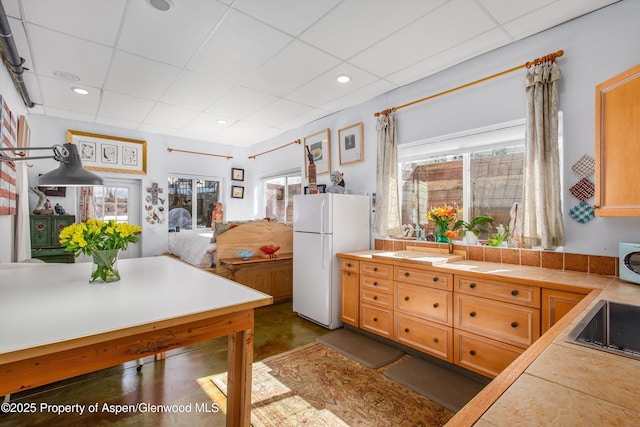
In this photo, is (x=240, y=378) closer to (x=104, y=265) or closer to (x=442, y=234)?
(x=104, y=265)

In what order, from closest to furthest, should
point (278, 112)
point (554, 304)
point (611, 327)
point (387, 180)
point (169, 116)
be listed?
point (611, 327), point (554, 304), point (387, 180), point (278, 112), point (169, 116)

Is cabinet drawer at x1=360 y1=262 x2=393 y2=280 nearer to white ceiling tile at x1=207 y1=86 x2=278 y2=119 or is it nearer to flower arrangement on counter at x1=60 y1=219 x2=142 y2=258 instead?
flower arrangement on counter at x1=60 y1=219 x2=142 y2=258

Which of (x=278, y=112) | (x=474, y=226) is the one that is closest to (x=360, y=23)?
(x=474, y=226)

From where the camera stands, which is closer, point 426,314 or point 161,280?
point 161,280

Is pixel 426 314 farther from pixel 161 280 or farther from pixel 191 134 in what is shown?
pixel 191 134

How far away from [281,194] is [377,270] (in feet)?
10.3

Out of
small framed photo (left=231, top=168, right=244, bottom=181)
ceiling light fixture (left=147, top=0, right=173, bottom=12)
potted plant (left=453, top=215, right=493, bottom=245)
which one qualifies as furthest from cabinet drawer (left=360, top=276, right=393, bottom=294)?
small framed photo (left=231, top=168, right=244, bottom=181)

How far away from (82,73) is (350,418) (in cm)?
395

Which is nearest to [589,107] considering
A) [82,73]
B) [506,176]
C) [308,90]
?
[506,176]

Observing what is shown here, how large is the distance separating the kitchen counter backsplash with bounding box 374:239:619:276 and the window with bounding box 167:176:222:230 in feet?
15.0

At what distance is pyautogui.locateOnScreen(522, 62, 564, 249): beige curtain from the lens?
2.17 metres

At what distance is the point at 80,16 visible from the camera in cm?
214

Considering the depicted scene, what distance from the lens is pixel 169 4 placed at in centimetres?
199

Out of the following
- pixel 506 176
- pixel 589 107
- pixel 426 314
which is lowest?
pixel 426 314
